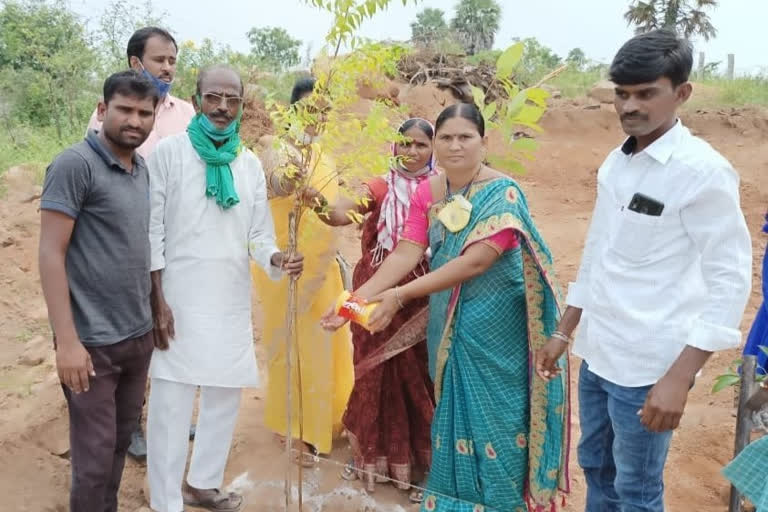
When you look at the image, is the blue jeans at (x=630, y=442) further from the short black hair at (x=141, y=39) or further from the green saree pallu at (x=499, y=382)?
the short black hair at (x=141, y=39)

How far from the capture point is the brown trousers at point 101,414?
2346mm

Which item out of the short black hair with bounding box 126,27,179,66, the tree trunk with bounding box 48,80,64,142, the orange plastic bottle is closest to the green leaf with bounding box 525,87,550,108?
the orange plastic bottle

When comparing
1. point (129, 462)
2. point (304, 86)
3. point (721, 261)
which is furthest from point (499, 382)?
point (129, 462)

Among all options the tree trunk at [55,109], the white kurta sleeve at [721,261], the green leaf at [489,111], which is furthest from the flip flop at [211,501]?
the tree trunk at [55,109]

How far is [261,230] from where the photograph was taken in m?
2.80

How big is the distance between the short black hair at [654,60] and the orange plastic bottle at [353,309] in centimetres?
109

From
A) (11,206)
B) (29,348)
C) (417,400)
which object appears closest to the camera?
(417,400)

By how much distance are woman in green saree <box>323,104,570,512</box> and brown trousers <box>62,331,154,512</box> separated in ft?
2.50

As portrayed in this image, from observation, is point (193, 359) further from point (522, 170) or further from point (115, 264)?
point (522, 170)

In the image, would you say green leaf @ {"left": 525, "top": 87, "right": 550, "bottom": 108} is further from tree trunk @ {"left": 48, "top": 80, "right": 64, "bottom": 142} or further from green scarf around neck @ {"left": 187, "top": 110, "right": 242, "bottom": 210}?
tree trunk @ {"left": 48, "top": 80, "right": 64, "bottom": 142}

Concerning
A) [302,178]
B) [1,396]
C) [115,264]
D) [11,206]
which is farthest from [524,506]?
[11,206]

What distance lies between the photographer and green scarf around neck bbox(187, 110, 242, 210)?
102 inches

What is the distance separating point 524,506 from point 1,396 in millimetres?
3136

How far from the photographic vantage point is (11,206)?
21.2 ft
